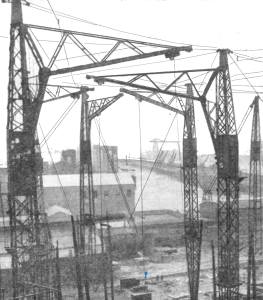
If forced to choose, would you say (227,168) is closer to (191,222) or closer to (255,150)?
(191,222)

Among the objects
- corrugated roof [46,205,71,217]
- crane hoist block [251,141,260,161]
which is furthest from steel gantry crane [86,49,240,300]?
corrugated roof [46,205,71,217]

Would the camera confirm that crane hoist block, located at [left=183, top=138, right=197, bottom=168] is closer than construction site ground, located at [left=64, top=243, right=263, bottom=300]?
Yes

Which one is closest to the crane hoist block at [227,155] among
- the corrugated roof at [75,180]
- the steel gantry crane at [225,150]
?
the steel gantry crane at [225,150]

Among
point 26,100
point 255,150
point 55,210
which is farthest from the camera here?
point 55,210

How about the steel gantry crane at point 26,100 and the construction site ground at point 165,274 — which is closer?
the steel gantry crane at point 26,100

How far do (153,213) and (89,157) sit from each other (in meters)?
24.3

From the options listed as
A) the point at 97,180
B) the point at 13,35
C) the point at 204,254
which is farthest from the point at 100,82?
the point at 97,180

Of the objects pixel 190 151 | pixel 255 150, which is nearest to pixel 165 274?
pixel 255 150

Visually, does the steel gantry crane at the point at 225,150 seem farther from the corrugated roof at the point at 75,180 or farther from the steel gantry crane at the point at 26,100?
the corrugated roof at the point at 75,180

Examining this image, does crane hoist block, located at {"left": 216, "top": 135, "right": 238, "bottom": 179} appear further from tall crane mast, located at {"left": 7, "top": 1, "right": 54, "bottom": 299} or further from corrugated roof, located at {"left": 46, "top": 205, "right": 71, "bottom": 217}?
corrugated roof, located at {"left": 46, "top": 205, "right": 71, "bottom": 217}

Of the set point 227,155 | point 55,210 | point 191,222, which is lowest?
point 55,210

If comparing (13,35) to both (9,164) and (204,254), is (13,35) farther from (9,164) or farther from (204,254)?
(204,254)

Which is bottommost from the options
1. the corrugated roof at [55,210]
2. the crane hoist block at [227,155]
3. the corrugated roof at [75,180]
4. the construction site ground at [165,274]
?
the construction site ground at [165,274]

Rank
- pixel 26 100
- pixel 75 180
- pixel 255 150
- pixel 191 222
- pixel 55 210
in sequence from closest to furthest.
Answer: pixel 26 100, pixel 191 222, pixel 255 150, pixel 55 210, pixel 75 180
